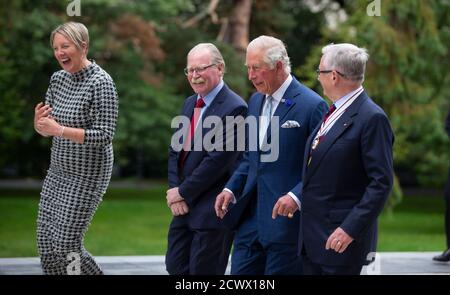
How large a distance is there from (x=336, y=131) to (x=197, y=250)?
5.41ft

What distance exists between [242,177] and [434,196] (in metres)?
33.1

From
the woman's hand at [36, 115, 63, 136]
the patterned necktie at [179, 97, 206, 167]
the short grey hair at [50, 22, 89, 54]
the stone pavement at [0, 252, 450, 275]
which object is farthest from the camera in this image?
the stone pavement at [0, 252, 450, 275]

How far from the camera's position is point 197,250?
636cm

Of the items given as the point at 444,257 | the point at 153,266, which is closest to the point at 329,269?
the point at 153,266

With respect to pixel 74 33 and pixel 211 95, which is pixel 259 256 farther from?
pixel 74 33

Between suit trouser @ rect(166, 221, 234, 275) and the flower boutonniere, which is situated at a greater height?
the flower boutonniere

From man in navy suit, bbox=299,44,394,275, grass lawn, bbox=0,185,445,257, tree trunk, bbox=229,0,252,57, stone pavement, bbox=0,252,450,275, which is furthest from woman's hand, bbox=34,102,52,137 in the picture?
tree trunk, bbox=229,0,252,57

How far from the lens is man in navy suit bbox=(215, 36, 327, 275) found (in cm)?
574

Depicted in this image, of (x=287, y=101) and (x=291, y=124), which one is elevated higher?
(x=287, y=101)

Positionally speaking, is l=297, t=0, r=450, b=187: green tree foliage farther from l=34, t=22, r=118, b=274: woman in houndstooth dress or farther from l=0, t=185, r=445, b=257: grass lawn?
l=34, t=22, r=118, b=274: woman in houndstooth dress

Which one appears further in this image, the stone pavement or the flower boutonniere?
the stone pavement

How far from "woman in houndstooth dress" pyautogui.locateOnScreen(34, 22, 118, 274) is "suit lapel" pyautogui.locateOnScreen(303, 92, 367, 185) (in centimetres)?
134

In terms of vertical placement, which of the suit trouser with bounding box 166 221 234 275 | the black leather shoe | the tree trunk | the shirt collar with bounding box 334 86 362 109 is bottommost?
the black leather shoe

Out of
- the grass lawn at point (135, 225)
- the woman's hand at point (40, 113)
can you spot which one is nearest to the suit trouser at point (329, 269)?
the woman's hand at point (40, 113)
